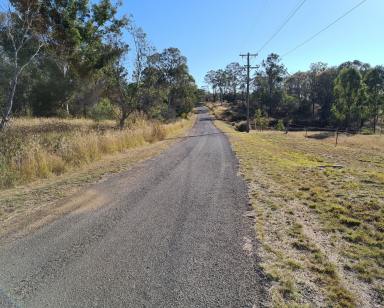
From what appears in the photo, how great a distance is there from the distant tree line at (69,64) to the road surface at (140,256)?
966cm

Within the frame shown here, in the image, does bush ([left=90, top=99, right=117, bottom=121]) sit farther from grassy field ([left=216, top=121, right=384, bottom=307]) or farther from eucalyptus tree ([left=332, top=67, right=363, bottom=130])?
eucalyptus tree ([left=332, top=67, right=363, bottom=130])

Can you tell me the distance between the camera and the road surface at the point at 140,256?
110 inches

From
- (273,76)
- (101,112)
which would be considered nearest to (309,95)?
(273,76)

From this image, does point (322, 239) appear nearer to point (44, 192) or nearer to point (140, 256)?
point (140, 256)

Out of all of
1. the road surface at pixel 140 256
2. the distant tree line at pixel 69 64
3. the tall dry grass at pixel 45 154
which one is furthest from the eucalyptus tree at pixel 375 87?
the road surface at pixel 140 256

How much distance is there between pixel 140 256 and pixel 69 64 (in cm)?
1941

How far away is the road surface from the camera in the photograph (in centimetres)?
279

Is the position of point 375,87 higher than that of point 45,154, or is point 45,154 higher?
point 375,87

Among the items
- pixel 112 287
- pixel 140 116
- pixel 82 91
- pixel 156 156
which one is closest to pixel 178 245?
pixel 112 287

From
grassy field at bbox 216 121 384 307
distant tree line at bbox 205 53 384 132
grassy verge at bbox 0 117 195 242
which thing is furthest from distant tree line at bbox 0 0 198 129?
distant tree line at bbox 205 53 384 132

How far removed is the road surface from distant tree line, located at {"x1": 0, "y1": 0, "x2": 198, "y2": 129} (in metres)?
9.66

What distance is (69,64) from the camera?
19938mm

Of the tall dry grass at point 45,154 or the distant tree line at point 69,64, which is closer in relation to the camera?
the tall dry grass at point 45,154

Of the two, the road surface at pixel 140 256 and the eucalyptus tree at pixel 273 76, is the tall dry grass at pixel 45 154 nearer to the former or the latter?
the road surface at pixel 140 256
